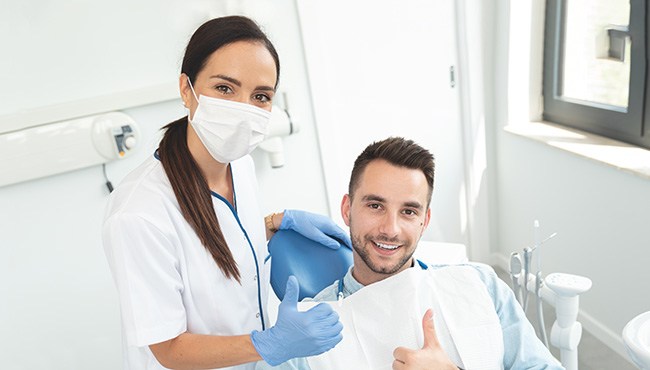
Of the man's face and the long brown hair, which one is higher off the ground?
the long brown hair

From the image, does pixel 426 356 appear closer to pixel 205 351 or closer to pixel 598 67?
pixel 205 351

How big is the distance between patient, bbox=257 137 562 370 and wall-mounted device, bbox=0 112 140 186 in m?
0.99

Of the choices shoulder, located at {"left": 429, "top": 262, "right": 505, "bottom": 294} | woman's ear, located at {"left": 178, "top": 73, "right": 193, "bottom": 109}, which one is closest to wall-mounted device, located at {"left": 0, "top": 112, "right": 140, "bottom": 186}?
woman's ear, located at {"left": 178, "top": 73, "right": 193, "bottom": 109}

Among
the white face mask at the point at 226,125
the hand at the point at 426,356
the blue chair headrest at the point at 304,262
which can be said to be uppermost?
the white face mask at the point at 226,125

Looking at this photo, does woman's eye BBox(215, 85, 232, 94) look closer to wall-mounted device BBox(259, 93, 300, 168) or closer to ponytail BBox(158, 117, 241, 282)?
ponytail BBox(158, 117, 241, 282)

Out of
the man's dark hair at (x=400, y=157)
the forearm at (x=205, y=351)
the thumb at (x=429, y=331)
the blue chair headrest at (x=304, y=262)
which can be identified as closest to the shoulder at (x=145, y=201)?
the forearm at (x=205, y=351)

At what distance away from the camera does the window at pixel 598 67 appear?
6.81ft

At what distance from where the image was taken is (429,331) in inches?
45.9

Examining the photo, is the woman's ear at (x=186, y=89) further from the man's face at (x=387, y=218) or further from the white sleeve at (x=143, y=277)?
the man's face at (x=387, y=218)

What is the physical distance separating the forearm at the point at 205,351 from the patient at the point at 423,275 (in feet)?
0.64

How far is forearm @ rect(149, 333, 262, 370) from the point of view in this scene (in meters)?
1.07

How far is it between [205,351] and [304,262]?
0.43m

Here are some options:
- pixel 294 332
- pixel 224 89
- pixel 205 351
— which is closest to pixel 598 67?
pixel 224 89

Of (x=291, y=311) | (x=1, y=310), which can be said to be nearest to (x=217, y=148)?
(x=291, y=311)
